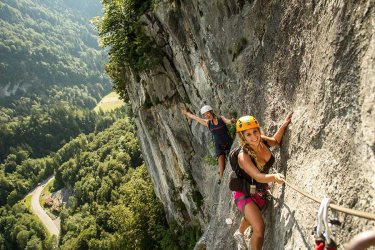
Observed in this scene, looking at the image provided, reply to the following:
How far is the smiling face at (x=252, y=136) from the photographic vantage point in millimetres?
5012

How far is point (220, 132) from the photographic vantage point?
395 inches

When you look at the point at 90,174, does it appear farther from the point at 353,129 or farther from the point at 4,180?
the point at 353,129

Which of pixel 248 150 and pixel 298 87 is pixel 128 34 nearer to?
pixel 298 87

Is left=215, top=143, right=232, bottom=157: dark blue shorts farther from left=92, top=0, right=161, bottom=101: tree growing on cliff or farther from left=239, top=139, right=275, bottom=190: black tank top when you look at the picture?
left=92, top=0, right=161, bottom=101: tree growing on cliff

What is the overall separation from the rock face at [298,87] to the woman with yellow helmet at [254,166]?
1.01ft

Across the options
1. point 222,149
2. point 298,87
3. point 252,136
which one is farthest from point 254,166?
point 222,149

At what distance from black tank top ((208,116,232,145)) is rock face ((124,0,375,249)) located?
3.14 ft

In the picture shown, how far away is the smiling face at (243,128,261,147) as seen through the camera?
5012 mm

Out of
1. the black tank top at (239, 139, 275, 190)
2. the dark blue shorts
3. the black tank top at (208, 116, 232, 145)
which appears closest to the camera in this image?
the black tank top at (239, 139, 275, 190)

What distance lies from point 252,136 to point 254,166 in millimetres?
609

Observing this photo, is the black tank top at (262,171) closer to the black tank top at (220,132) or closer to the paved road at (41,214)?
the black tank top at (220,132)

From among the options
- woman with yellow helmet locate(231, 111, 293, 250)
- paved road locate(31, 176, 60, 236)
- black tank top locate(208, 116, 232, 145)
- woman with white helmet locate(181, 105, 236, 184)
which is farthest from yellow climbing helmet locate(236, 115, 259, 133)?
paved road locate(31, 176, 60, 236)

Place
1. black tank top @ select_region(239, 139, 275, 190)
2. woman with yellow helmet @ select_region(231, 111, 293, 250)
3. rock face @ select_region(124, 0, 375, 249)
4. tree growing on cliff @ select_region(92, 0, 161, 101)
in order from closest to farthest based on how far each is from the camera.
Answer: rock face @ select_region(124, 0, 375, 249)
woman with yellow helmet @ select_region(231, 111, 293, 250)
black tank top @ select_region(239, 139, 275, 190)
tree growing on cliff @ select_region(92, 0, 161, 101)

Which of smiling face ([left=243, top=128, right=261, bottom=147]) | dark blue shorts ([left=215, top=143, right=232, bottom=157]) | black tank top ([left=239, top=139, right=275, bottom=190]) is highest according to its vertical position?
smiling face ([left=243, top=128, right=261, bottom=147])
